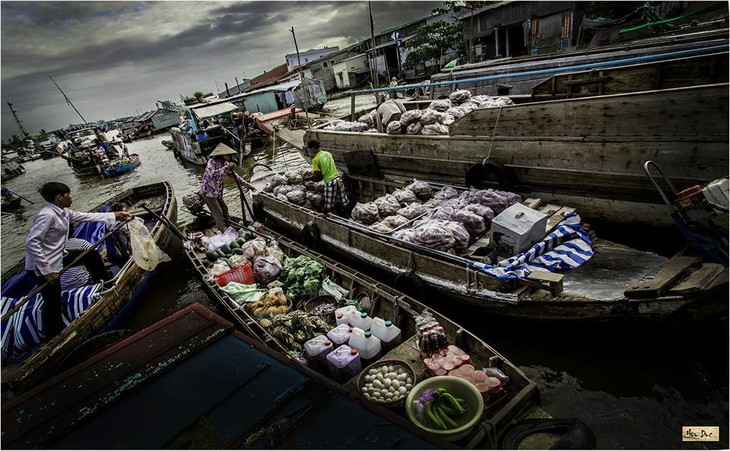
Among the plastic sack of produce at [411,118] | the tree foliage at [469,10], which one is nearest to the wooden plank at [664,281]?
the plastic sack of produce at [411,118]

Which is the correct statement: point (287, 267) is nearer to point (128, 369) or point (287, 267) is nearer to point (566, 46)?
point (128, 369)

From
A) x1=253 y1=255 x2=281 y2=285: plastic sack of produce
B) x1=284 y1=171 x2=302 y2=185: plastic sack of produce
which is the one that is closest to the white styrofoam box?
x1=253 y1=255 x2=281 y2=285: plastic sack of produce

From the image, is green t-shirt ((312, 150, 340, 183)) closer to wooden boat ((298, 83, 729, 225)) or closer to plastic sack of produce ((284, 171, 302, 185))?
plastic sack of produce ((284, 171, 302, 185))

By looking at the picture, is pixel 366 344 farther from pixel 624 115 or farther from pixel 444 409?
pixel 624 115

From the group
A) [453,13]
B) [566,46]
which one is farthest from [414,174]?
[453,13]

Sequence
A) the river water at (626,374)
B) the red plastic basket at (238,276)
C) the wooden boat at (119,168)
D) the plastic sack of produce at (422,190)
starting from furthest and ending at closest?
the wooden boat at (119,168), the plastic sack of produce at (422,190), the red plastic basket at (238,276), the river water at (626,374)

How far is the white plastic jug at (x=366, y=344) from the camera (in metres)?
4.43

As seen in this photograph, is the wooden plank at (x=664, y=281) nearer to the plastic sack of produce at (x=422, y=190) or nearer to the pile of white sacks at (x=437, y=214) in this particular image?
the pile of white sacks at (x=437, y=214)

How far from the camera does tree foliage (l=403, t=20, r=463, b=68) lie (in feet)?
99.5

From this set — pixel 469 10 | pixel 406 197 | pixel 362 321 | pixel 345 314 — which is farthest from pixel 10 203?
pixel 469 10

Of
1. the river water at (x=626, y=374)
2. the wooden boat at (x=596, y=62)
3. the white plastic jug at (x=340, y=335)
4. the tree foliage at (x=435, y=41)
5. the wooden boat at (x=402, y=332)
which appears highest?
the tree foliage at (x=435, y=41)

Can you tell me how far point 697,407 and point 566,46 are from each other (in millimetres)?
23917

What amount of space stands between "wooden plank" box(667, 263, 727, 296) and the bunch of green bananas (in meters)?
2.78

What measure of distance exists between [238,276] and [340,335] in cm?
320
